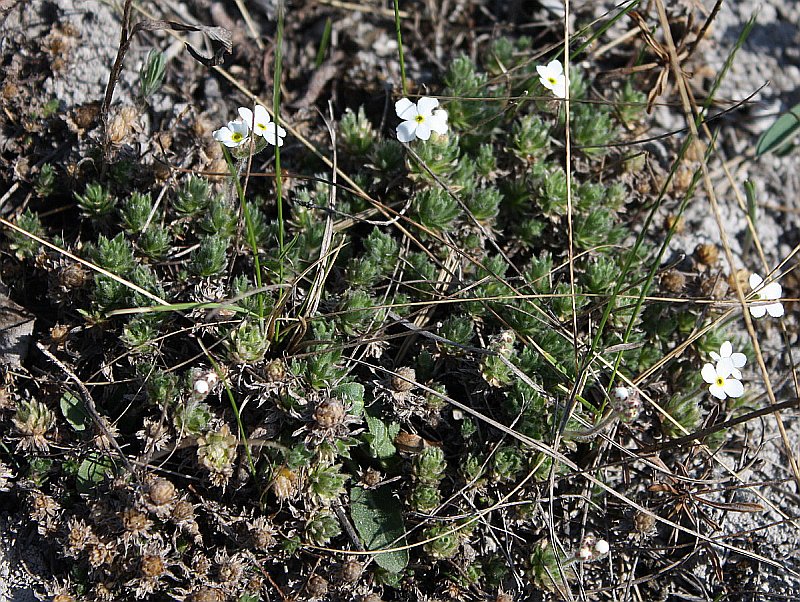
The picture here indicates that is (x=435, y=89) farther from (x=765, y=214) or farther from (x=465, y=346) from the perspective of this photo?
(x=765, y=214)

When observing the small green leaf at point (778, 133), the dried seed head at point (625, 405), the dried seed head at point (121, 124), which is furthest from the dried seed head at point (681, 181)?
the dried seed head at point (121, 124)

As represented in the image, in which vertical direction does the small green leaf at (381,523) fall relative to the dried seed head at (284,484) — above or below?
below

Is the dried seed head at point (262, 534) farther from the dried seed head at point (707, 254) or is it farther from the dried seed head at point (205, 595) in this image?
the dried seed head at point (707, 254)

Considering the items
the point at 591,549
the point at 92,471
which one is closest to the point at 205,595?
the point at 92,471

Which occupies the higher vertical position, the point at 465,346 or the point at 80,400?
the point at 465,346

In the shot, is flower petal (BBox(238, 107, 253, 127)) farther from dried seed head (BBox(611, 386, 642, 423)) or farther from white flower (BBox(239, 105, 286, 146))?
dried seed head (BBox(611, 386, 642, 423))

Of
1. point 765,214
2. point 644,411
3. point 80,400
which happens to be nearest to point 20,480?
point 80,400
